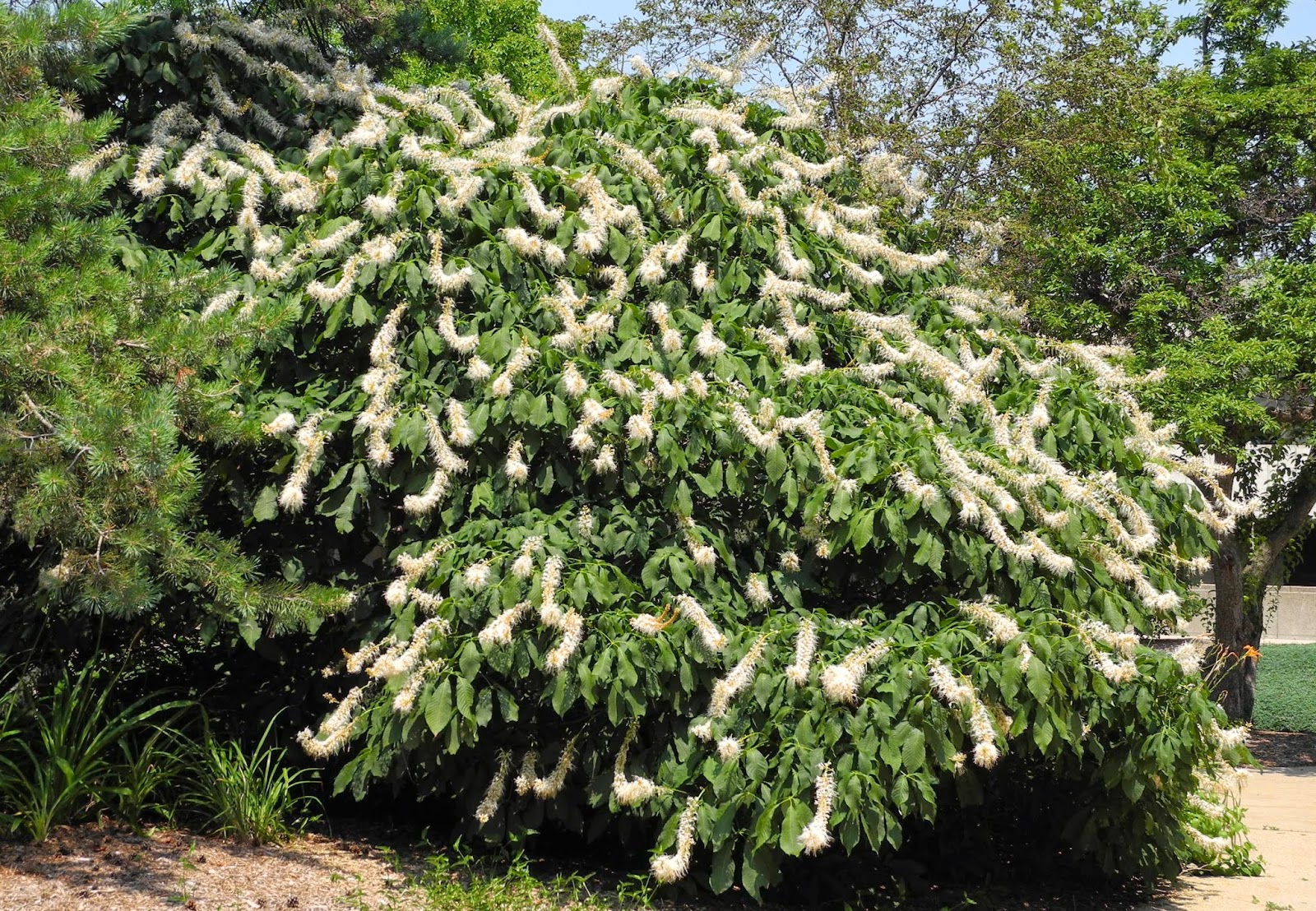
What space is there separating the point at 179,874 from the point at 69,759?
0.77 m

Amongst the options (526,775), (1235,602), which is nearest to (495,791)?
(526,775)

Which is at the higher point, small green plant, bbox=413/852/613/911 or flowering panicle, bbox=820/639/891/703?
flowering panicle, bbox=820/639/891/703

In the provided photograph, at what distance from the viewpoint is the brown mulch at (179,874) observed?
13.8ft

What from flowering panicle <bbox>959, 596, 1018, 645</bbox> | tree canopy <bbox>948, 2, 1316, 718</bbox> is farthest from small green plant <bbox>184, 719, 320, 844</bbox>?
tree canopy <bbox>948, 2, 1316, 718</bbox>

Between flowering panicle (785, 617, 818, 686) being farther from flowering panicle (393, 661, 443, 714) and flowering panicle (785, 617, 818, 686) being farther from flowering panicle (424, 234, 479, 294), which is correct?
flowering panicle (424, 234, 479, 294)

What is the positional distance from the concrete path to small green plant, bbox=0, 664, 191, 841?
4063mm

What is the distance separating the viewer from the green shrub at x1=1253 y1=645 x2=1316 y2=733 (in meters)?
13.2

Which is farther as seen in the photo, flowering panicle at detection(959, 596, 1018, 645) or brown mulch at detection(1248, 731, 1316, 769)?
brown mulch at detection(1248, 731, 1316, 769)

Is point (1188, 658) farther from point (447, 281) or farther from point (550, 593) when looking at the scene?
point (447, 281)

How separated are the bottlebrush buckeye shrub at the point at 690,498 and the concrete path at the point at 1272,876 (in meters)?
0.24

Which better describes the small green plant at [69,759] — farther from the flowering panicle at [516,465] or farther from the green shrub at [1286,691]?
the green shrub at [1286,691]

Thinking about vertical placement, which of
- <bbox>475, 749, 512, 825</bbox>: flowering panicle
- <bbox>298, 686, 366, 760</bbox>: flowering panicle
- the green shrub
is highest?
<bbox>298, 686, 366, 760</bbox>: flowering panicle

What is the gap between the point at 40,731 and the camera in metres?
5.04

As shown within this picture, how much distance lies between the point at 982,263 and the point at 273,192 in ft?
19.0
